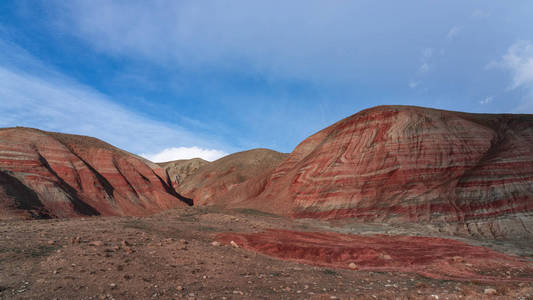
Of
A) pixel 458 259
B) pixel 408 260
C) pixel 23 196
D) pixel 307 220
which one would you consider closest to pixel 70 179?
pixel 23 196

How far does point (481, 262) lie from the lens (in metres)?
11.9

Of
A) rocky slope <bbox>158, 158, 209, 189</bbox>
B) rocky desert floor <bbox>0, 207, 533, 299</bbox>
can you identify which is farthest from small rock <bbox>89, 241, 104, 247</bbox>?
rocky slope <bbox>158, 158, 209, 189</bbox>

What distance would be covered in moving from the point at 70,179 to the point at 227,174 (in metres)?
36.0

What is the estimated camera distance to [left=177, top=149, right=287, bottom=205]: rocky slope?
209 ft

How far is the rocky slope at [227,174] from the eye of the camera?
63.8m

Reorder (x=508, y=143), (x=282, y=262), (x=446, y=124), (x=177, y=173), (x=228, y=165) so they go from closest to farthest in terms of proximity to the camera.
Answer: (x=282, y=262) → (x=508, y=143) → (x=446, y=124) → (x=228, y=165) → (x=177, y=173)

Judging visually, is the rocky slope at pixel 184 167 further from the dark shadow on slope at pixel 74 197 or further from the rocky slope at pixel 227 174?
the dark shadow on slope at pixel 74 197

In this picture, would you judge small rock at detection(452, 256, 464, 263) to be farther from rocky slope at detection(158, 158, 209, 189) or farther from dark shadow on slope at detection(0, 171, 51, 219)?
rocky slope at detection(158, 158, 209, 189)

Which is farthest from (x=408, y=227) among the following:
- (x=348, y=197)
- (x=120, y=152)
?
(x=120, y=152)

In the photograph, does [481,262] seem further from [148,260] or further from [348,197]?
[348,197]

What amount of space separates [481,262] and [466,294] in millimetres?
6664

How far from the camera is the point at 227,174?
226 ft

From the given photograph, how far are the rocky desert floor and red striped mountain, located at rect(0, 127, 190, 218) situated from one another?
20.0 m

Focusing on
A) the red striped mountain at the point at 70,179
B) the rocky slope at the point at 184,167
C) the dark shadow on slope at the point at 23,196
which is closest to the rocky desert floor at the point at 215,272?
the dark shadow on slope at the point at 23,196
